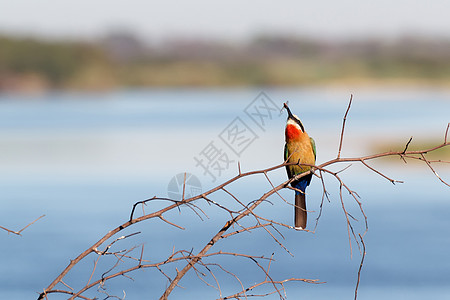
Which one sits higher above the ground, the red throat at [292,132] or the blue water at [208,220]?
the red throat at [292,132]

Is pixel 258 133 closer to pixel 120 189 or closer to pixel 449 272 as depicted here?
pixel 120 189

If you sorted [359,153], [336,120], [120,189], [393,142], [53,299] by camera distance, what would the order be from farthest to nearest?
[336,120]
[393,142]
[359,153]
[120,189]
[53,299]

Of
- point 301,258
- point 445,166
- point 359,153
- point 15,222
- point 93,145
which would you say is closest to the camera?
point 301,258

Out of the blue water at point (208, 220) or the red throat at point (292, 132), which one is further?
the blue water at point (208, 220)

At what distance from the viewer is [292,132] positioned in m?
4.43

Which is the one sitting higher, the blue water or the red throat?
the red throat

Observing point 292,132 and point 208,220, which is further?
point 208,220

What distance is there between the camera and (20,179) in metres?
16.2

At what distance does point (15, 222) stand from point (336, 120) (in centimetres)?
2089

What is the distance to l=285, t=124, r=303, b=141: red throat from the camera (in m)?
4.39

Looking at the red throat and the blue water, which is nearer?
the red throat

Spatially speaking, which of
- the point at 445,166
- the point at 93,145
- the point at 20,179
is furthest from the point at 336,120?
the point at 20,179

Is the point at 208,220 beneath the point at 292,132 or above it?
beneath

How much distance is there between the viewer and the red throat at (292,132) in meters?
4.39
